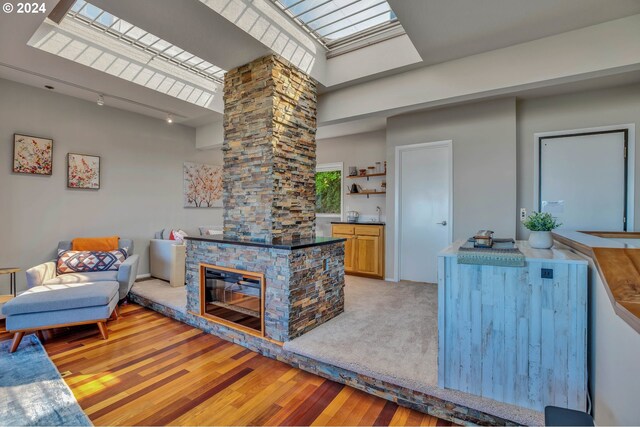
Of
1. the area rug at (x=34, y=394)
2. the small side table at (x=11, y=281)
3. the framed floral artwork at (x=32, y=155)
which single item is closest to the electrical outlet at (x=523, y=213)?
the area rug at (x=34, y=394)

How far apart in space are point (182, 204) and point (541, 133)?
218 inches

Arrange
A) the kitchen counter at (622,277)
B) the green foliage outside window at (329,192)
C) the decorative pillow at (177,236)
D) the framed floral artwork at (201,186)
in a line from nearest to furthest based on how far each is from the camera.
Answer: the kitchen counter at (622,277), the decorative pillow at (177,236), the framed floral artwork at (201,186), the green foliage outside window at (329,192)

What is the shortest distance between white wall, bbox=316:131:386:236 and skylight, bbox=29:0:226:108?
253 centimetres

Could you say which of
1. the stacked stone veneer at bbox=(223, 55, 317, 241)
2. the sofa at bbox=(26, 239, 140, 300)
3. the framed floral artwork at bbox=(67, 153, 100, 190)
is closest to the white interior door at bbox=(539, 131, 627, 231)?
the stacked stone veneer at bbox=(223, 55, 317, 241)

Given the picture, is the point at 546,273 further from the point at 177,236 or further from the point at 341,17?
the point at 177,236

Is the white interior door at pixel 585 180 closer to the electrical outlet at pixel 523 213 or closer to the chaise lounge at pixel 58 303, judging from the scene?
the electrical outlet at pixel 523 213

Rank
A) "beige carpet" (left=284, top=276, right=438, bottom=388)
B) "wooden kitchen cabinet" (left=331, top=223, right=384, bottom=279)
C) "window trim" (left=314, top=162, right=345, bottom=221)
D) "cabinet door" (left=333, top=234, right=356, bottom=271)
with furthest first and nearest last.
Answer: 1. "window trim" (left=314, top=162, right=345, bottom=221)
2. "cabinet door" (left=333, top=234, right=356, bottom=271)
3. "wooden kitchen cabinet" (left=331, top=223, right=384, bottom=279)
4. "beige carpet" (left=284, top=276, right=438, bottom=388)

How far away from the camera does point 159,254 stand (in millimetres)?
4582

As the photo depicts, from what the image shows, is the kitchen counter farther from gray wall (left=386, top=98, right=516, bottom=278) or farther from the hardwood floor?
gray wall (left=386, top=98, right=516, bottom=278)

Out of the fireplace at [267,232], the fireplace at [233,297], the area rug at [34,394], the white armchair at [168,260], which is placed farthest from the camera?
the white armchair at [168,260]

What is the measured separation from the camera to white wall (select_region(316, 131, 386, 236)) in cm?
540

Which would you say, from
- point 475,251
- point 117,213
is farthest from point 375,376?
point 117,213

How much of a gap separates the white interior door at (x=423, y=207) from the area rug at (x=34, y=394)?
12.9 ft

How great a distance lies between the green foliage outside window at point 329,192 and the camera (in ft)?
19.6
